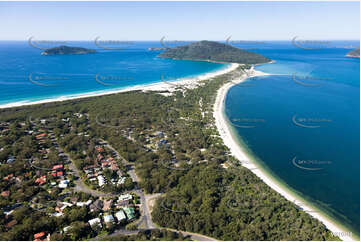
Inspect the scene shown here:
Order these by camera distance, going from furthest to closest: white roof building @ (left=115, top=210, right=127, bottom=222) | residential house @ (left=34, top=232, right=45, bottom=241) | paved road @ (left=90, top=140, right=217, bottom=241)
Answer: white roof building @ (left=115, top=210, right=127, bottom=222) → paved road @ (left=90, top=140, right=217, bottom=241) → residential house @ (left=34, top=232, right=45, bottom=241)

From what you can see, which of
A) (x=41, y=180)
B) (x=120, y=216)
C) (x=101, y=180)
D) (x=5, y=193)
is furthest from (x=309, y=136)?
(x=5, y=193)

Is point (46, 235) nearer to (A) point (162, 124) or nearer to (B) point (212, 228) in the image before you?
(B) point (212, 228)

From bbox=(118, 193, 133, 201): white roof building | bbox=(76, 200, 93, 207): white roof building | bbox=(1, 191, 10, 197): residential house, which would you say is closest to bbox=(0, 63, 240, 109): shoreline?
bbox=(1, 191, 10, 197): residential house

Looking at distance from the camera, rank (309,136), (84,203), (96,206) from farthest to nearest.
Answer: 1. (309,136)
2. (84,203)
3. (96,206)

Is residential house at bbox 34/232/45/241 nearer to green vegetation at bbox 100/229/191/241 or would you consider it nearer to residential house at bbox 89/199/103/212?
residential house at bbox 89/199/103/212

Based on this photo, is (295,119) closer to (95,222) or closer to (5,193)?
(95,222)

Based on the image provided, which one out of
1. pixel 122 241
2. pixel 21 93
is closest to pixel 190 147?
pixel 122 241

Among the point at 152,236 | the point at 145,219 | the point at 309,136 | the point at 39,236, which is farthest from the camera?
the point at 309,136
